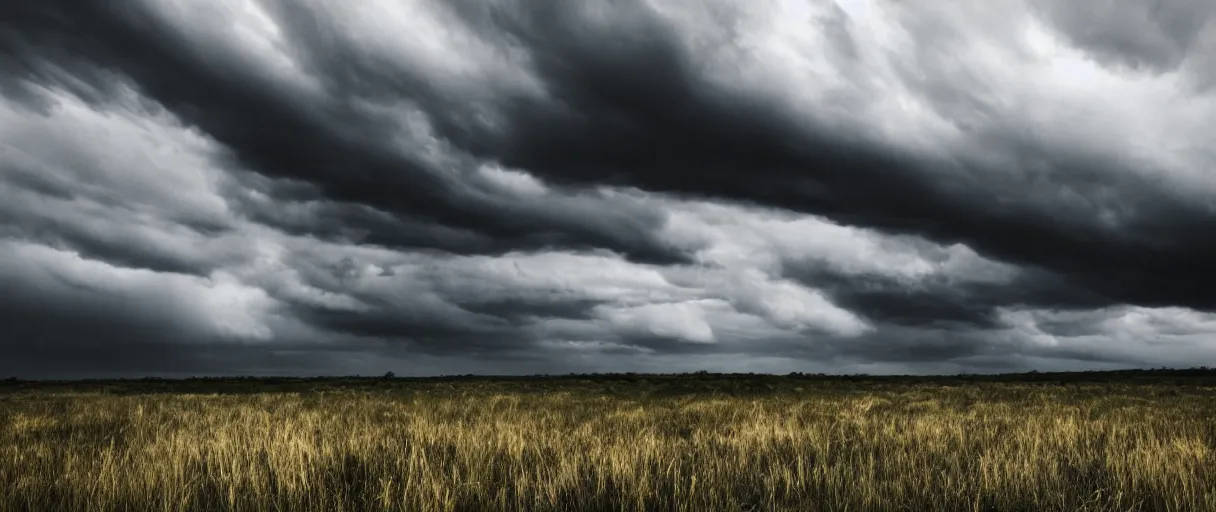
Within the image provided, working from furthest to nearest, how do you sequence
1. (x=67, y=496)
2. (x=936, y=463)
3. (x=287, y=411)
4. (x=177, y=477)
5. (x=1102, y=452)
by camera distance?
(x=287, y=411) < (x=1102, y=452) < (x=936, y=463) < (x=177, y=477) < (x=67, y=496)

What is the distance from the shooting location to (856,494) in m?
4.54

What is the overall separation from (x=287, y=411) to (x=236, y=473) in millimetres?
11006

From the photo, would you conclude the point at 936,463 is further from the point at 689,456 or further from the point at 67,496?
the point at 67,496

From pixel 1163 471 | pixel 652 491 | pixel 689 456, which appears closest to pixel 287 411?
pixel 689 456

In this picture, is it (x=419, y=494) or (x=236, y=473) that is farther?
(x=236, y=473)

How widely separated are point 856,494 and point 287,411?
13889 mm

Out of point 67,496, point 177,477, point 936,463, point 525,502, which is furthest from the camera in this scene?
point 936,463

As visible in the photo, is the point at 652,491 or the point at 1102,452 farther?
the point at 1102,452

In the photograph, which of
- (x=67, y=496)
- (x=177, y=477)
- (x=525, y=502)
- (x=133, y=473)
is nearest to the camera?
(x=525, y=502)

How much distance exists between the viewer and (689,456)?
643cm

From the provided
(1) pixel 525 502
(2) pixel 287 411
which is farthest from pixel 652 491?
(2) pixel 287 411

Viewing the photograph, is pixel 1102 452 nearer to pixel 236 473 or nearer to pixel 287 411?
pixel 236 473

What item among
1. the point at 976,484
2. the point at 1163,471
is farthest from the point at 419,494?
the point at 1163,471

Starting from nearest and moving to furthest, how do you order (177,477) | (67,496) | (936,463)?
(67,496) → (177,477) → (936,463)
